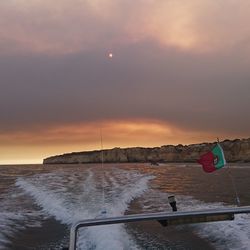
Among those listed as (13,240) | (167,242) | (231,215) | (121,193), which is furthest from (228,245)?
(121,193)

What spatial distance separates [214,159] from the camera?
276 inches

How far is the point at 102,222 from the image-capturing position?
4.12 m

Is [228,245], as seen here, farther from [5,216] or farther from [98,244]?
[5,216]

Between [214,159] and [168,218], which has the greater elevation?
[214,159]

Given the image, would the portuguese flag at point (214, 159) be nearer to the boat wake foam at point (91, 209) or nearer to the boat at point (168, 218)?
the boat at point (168, 218)

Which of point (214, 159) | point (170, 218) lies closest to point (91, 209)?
point (214, 159)

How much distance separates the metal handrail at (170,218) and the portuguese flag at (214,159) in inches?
Answer: 97.0

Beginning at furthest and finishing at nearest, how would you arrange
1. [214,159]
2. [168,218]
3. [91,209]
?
[91,209] < [214,159] < [168,218]

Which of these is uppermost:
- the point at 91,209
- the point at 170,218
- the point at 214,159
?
the point at 91,209

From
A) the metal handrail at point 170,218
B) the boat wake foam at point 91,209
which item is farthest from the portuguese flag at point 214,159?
the boat wake foam at point 91,209

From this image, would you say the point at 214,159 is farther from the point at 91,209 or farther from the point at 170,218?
the point at 91,209

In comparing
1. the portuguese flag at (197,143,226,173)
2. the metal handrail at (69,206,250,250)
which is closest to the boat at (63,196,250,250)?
the metal handrail at (69,206,250,250)

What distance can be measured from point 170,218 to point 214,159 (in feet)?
9.70

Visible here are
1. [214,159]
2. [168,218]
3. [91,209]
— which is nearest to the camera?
[168,218]
